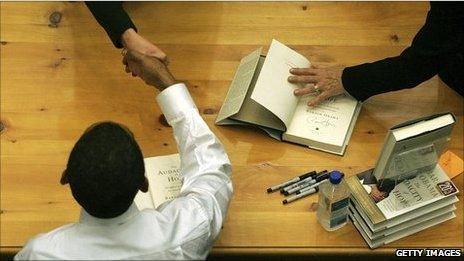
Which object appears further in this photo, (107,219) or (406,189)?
(406,189)

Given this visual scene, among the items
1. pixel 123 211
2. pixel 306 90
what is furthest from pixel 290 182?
pixel 123 211

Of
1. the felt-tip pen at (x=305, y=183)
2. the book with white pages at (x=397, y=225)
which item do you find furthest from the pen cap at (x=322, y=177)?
the book with white pages at (x=397, y=225)

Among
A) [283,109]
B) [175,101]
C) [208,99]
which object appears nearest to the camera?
[175,101]

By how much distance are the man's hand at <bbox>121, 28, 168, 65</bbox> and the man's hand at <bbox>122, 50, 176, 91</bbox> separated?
0.4 inches

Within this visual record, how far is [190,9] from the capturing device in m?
1.95

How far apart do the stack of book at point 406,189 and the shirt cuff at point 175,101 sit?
41cm

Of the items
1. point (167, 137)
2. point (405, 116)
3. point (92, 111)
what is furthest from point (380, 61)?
point (92, 111)

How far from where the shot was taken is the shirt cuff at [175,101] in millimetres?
1486

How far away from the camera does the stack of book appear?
1394mm

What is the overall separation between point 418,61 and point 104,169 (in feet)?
2.84

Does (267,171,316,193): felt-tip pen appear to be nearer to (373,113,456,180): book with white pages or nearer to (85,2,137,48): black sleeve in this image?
(373,113,456,180): book with white pages

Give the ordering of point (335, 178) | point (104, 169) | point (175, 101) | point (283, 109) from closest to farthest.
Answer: point (104, 169) → point (335, 178) → point (175, 101) → point (283, 109)

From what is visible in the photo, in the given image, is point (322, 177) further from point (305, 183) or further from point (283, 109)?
point (283, 109)

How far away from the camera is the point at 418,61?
1609 mm
